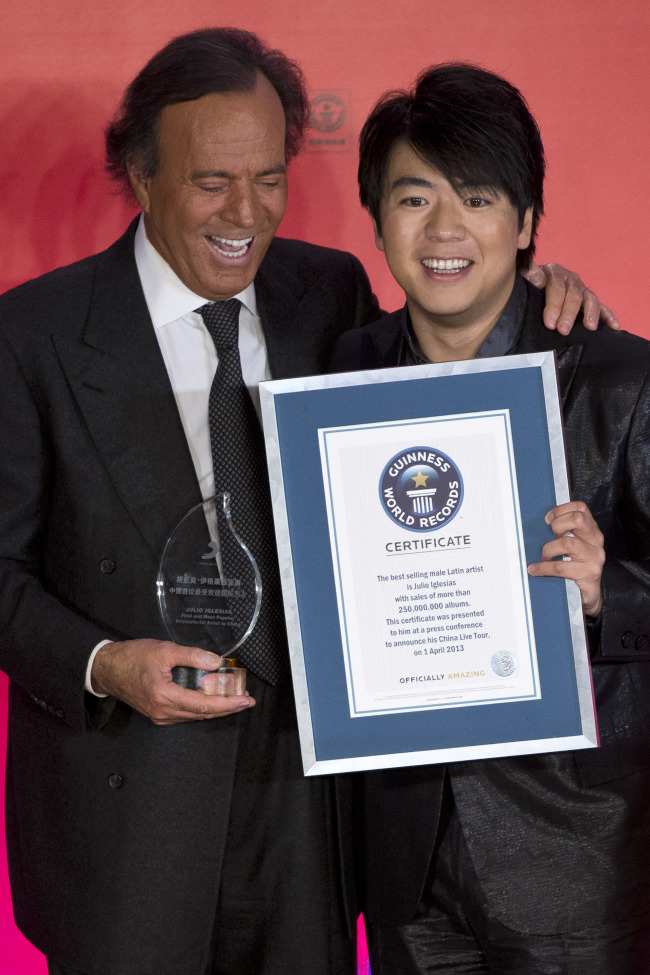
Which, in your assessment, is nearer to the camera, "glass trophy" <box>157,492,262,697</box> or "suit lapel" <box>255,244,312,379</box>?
"glass trophy" <box>157,492,262,697</box>

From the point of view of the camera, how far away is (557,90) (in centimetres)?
223

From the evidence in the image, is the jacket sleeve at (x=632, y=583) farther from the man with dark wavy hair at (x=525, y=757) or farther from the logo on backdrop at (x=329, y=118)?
the logo on backdrop at (x=329, y=118)

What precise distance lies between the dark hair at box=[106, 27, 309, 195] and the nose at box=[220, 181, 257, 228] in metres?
0.15

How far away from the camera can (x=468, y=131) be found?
1.52 metres

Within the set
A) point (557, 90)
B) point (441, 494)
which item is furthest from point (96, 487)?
point (557, 90)

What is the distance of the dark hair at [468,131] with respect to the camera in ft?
4.98

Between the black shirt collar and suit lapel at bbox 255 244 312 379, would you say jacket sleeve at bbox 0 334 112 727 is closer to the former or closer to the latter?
suit lapel at bbox 255 244 312 379

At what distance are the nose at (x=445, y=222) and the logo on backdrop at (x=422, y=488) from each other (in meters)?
0.35

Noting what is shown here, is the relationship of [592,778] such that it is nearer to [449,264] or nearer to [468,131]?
[449,264]

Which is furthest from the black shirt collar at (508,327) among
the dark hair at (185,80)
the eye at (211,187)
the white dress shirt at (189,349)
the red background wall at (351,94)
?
the red background wall at (351,94)

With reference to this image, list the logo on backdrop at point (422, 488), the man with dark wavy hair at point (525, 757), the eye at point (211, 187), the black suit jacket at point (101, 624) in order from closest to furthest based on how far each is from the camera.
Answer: the logo on backdrop at point (422, 488) → the man with dark wavy hair at point (525, 757) → the black suit jacket at point (101, 624) → the eye at point (211, 187)

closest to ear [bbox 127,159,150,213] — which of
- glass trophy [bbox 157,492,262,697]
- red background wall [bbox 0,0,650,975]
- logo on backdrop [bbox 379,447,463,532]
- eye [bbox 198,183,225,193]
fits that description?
eye [bbox 198,183,225,193]

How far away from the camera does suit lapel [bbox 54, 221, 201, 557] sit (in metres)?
1.58

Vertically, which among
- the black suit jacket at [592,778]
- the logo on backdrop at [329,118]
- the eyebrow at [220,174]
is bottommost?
the black suit jacket at [592,778]
